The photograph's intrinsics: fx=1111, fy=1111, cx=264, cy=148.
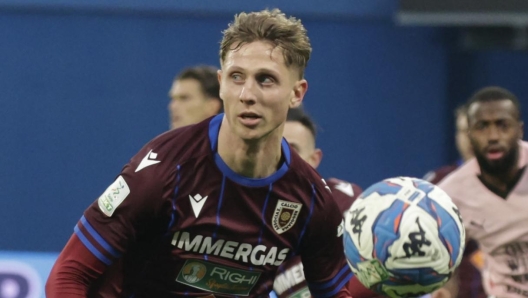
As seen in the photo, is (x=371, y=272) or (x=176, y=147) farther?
(x=176, y=147)

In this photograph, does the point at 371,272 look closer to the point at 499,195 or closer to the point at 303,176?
the point at 303,176

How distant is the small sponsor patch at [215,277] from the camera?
356cm

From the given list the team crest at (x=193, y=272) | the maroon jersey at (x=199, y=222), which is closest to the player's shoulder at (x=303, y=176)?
the maroon jersey at (x=199, y=222)

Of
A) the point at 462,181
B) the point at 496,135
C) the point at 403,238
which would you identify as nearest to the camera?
the point at 403,238

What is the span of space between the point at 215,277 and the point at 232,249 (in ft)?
0.37

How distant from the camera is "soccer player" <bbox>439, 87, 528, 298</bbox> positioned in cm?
547

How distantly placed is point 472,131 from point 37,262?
2736 millimetres

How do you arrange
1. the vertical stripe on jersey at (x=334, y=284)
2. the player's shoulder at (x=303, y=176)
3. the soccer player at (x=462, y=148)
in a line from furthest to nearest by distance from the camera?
the soccer player at (x=462, y=148)
the vertical stripe on jersey at (x=334, y=284)
the player's shoulder at (x=303, y=176)

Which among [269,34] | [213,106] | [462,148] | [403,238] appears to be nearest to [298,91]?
[269,34]

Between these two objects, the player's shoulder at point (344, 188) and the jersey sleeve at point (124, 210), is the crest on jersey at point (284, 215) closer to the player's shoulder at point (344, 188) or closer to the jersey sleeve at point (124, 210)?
the jersey sleeve at point (124, 210)

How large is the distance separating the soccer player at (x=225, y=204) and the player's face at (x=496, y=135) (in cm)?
200

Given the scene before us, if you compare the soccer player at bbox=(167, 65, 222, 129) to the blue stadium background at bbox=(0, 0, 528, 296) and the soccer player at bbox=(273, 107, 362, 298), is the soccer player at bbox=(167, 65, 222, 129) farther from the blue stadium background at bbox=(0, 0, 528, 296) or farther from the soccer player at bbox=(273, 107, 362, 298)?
the blue stadium background at bbox=(0, 0, 528, 296)

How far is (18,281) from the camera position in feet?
21.8

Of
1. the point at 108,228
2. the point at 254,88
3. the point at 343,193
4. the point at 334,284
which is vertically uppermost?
the point at 254,88
